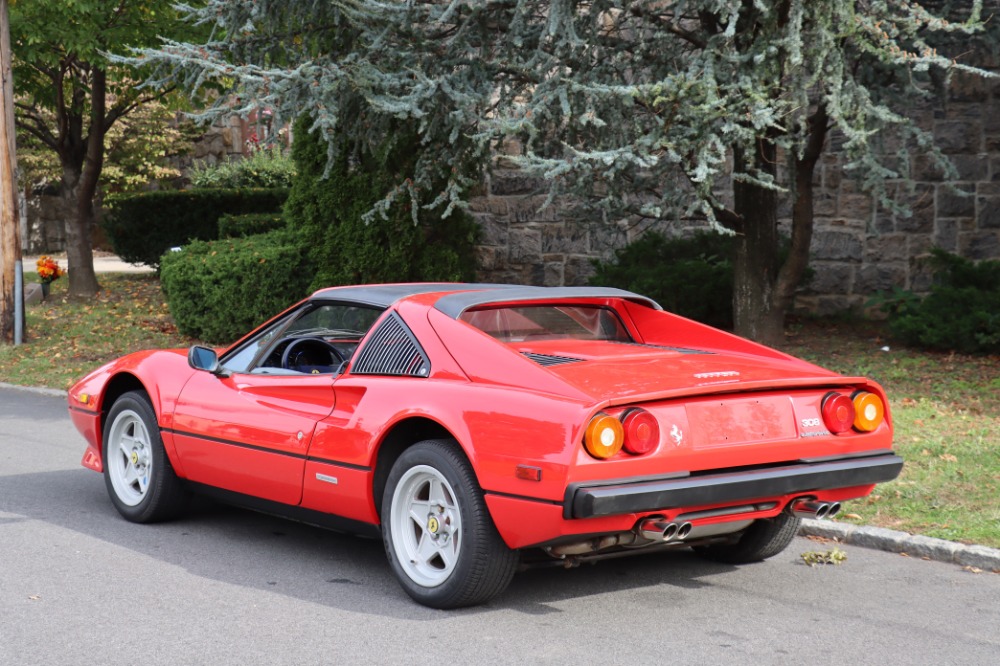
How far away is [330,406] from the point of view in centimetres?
568

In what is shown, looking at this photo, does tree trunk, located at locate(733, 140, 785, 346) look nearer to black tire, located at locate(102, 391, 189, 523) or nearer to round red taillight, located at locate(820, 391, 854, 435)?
round red taillight, located at locate(820, 391, 854, 435)

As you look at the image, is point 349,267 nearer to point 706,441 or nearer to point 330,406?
point 330,406

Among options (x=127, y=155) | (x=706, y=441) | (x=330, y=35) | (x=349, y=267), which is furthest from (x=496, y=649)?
(x=127, y=155)

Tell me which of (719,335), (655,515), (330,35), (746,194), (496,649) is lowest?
(496,649)

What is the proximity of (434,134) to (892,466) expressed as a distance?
664 cm

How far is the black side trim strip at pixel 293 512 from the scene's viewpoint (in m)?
5.62

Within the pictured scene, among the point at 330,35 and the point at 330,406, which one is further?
the point at 330,35

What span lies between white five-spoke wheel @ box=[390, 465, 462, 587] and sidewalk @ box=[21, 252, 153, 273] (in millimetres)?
19524

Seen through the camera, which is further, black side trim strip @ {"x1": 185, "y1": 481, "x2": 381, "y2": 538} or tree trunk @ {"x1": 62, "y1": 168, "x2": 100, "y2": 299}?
tree trunk @ {"x1": 62, "y1": 168, "x2": 100, "y2": 299}

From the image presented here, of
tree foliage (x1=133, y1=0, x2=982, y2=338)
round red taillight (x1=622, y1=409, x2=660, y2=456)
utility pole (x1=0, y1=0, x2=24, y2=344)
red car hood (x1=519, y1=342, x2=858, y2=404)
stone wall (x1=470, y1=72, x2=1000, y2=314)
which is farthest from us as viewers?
utility pole (x1=0, y1=0, x2=24, y2=344)

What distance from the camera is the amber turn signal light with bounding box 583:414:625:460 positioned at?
15.3 feet

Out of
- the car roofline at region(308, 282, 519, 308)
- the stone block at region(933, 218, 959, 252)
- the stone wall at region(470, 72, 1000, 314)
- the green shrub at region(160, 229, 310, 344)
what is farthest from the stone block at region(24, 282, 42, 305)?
the car roofline at region(308, 282, 519, 308)

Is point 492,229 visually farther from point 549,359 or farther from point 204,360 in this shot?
point 549,359

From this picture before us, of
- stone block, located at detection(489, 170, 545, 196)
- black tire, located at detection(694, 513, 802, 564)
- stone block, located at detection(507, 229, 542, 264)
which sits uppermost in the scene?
stone block, located at detection(489, 170, 545, 196)
